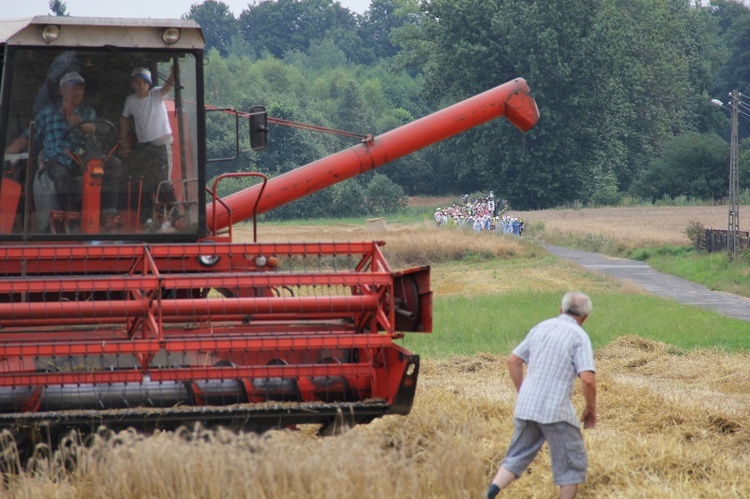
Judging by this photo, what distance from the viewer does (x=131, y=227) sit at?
28.9 feet

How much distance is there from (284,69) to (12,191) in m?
98.6

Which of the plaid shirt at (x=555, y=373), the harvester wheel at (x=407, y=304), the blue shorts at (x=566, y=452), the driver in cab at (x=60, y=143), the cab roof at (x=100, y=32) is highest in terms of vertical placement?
the cab roof at (x=100, y=32)

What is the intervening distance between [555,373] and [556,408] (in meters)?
0.20

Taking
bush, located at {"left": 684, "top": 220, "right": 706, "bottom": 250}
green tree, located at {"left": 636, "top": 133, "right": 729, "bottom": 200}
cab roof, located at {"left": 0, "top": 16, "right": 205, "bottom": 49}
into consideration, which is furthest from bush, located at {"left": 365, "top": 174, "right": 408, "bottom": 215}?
cab roof, located at {"left": 0, "top": 16, "right": 205, "bottom": 49}

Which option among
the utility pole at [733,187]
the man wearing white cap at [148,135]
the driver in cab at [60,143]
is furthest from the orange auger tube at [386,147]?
the utility pole at [733,187]

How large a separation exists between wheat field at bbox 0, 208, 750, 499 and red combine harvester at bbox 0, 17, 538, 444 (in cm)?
33

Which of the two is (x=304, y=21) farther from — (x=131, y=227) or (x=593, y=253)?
(x=131, y=227)

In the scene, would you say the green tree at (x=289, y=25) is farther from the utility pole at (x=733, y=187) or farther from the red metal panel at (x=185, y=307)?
the red metal panel at (x=185, y=307)

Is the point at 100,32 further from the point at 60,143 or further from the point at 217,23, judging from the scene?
the point at 217,23

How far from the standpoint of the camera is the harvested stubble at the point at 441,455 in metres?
5.50

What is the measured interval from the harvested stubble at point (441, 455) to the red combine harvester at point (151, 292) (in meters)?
0.35

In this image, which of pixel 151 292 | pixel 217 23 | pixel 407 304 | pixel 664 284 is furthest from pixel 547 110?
pixel 217 23

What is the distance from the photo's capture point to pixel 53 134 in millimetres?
8703

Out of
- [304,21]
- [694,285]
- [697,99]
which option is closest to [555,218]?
[694,285]
